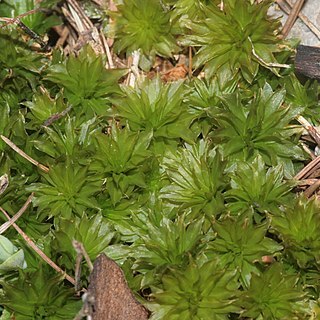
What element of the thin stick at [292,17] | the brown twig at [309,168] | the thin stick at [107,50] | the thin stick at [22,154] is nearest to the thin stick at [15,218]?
the thin stick at [22,154]

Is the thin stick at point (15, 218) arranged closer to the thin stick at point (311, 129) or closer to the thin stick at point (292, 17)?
the thin stick at point (311, 129)

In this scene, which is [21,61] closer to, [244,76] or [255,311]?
[244,76]

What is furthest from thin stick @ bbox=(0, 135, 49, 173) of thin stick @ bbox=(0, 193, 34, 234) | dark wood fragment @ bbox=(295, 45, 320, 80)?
dark wood fragment @ bbox=(295, 45, 320, 80)

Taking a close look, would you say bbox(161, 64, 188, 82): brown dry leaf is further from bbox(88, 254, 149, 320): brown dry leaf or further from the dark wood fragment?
bbox(88, 254, 149, 320): brown dry leaf

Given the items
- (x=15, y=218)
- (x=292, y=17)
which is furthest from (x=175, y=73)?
(x=15, y=218)

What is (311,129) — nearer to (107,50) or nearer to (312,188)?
(312,188)

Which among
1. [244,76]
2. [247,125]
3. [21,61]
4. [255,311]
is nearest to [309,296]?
[255,311]
